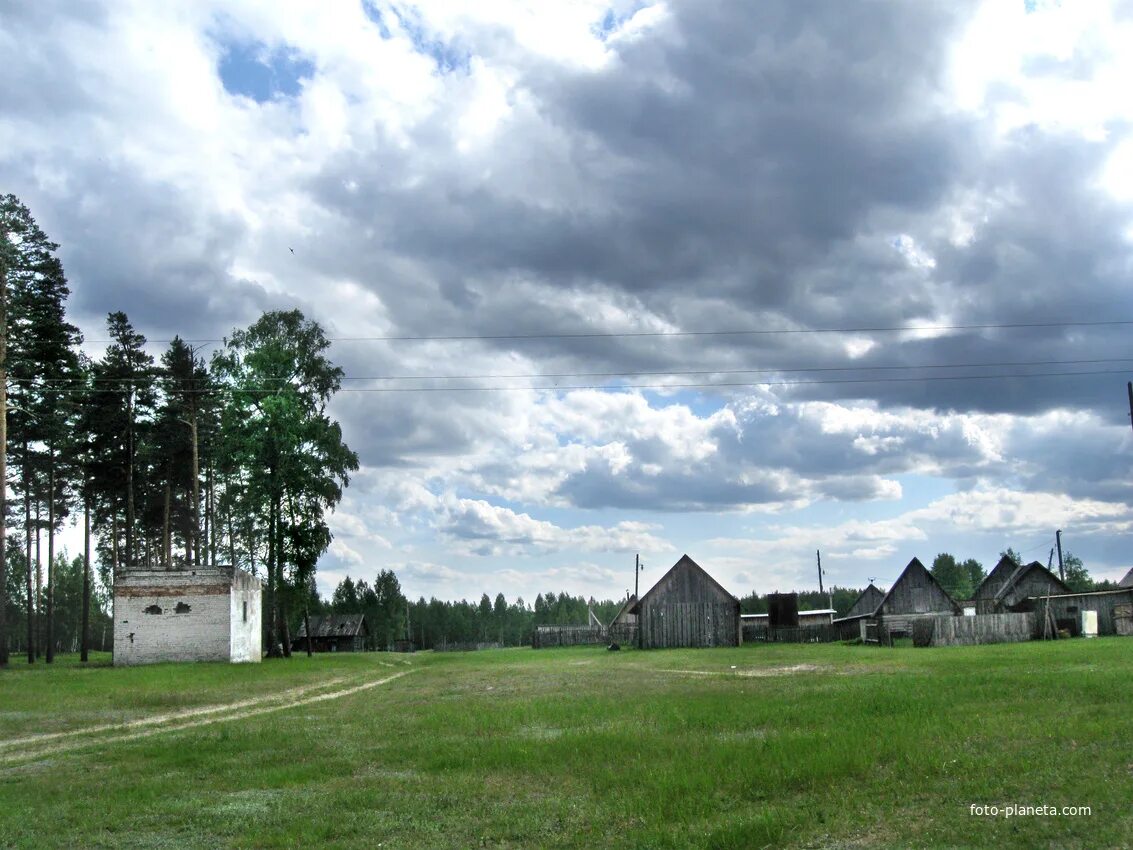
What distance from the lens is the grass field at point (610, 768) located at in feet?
32.7

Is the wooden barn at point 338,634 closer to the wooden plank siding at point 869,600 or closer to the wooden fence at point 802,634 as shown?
the wooden fence at point 802,634

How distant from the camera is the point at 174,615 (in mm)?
47156

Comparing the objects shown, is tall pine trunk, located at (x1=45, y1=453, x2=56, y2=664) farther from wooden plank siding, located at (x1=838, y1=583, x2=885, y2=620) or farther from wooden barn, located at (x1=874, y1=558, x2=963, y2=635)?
wooden plank siding, located at (x1=838, y1=583, x2=885, y2=620)

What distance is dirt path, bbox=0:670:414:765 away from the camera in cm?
1806

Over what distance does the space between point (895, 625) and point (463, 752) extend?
51.8 meters

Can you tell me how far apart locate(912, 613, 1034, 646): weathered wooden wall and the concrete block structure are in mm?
34621

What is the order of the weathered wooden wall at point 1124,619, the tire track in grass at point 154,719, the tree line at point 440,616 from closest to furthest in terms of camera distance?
the tire track in grass at point 154,719 → the weathered wooden wall at point 1124,619 → the tree line at point 440,616

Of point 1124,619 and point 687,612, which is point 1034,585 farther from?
point 687,612

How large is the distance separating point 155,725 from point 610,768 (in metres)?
13.2

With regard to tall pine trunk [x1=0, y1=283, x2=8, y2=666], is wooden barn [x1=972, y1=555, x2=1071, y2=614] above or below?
below

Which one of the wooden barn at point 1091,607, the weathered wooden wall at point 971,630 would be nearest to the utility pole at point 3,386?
the weathered wooden wall at point 971,630

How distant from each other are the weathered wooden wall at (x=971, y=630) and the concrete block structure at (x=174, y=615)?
1363 inches

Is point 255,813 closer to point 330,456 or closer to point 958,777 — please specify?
point 958,777

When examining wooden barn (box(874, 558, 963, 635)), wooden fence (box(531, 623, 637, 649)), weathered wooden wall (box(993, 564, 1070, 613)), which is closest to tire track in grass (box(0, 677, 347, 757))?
wooden barn (box(874, 558, 963, 635))
